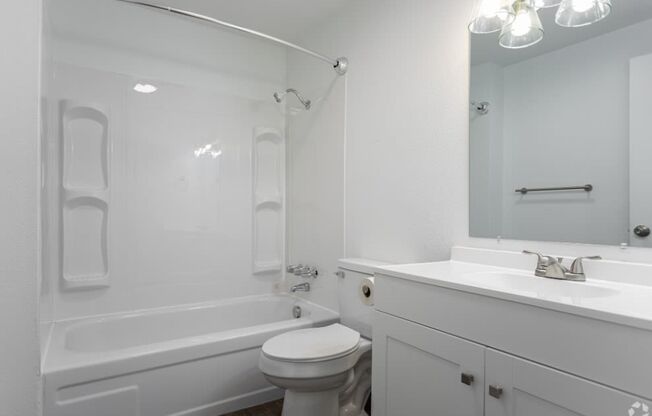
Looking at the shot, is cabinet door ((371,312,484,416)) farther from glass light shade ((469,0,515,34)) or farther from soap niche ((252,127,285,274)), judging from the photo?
soap niche ((252,127,285,274))

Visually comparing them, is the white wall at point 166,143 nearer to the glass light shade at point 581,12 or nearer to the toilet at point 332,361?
the toilet at point 332,361

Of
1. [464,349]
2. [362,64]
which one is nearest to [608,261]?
[464,349]

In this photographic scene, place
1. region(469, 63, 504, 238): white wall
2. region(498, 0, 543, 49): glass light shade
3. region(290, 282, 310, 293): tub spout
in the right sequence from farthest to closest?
region(290, 282, 310, 293): tub spout → region(469, 63, 504, 238): white wall → region(498, 0, 543, 49): glass light shade

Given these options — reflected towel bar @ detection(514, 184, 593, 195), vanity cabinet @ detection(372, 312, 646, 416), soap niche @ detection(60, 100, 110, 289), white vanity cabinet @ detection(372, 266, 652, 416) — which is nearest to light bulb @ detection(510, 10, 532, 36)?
reflected towel bar @ detection(514, 184, 593, 195)

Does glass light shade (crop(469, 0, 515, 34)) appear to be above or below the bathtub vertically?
above

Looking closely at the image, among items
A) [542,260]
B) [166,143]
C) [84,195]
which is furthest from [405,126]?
[84,195]

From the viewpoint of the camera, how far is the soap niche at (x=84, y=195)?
2189mm

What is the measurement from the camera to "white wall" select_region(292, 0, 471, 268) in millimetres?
1697

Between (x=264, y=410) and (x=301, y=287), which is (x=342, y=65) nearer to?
(x=301, y=287)

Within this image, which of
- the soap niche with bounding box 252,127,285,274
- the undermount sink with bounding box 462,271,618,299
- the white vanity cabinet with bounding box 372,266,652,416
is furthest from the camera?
the soap niche with bounding box 252,127,285,274

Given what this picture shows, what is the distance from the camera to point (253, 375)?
2.07m

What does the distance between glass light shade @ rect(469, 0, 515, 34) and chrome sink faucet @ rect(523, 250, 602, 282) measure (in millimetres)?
934

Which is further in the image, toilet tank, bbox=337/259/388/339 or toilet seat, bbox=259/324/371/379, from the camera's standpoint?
toilet tank, bbox=337/259/388/339

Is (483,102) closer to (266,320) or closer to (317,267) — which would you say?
(317,267)
